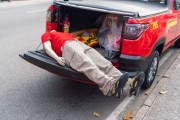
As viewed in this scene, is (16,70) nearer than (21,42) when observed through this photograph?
Yes

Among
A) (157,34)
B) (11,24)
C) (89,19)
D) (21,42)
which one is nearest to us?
(157,34)

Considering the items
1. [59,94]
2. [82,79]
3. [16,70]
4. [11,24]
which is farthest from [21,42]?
[82,79]

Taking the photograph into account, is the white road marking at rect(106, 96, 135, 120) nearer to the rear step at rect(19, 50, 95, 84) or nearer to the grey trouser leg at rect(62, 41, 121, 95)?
the grey trouser leg at rect(62, 41, 121, 95)

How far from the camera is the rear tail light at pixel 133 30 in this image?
3.80 meters

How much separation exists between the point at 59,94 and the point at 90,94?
0.51 meters

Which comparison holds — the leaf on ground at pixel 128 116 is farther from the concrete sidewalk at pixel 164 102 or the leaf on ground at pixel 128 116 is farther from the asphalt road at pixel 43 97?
the asphalt road at pixel 43 97

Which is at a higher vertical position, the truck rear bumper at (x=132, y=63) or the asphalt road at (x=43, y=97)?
the truck rear bumper at (x=132, y=63)

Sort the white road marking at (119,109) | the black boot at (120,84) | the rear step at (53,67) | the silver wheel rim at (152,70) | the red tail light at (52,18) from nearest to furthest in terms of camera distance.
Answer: the black boot at (120,84)
the rear step at (53,67)
the white road marking at (119,109)
the silver wheel rim at (152,70)
the red tail light at (52,18)

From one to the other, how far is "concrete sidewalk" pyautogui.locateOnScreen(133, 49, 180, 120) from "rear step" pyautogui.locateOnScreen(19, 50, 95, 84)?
0.96 m

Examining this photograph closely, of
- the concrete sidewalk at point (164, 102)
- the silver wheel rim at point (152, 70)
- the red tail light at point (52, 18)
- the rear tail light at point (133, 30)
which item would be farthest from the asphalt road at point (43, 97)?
the rear tail light at point (133, 30)

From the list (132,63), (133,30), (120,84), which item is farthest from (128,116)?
(133,30)

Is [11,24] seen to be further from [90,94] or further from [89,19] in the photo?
[90,94]

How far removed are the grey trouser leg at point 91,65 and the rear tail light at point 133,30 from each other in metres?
0.47

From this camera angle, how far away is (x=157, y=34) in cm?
434
